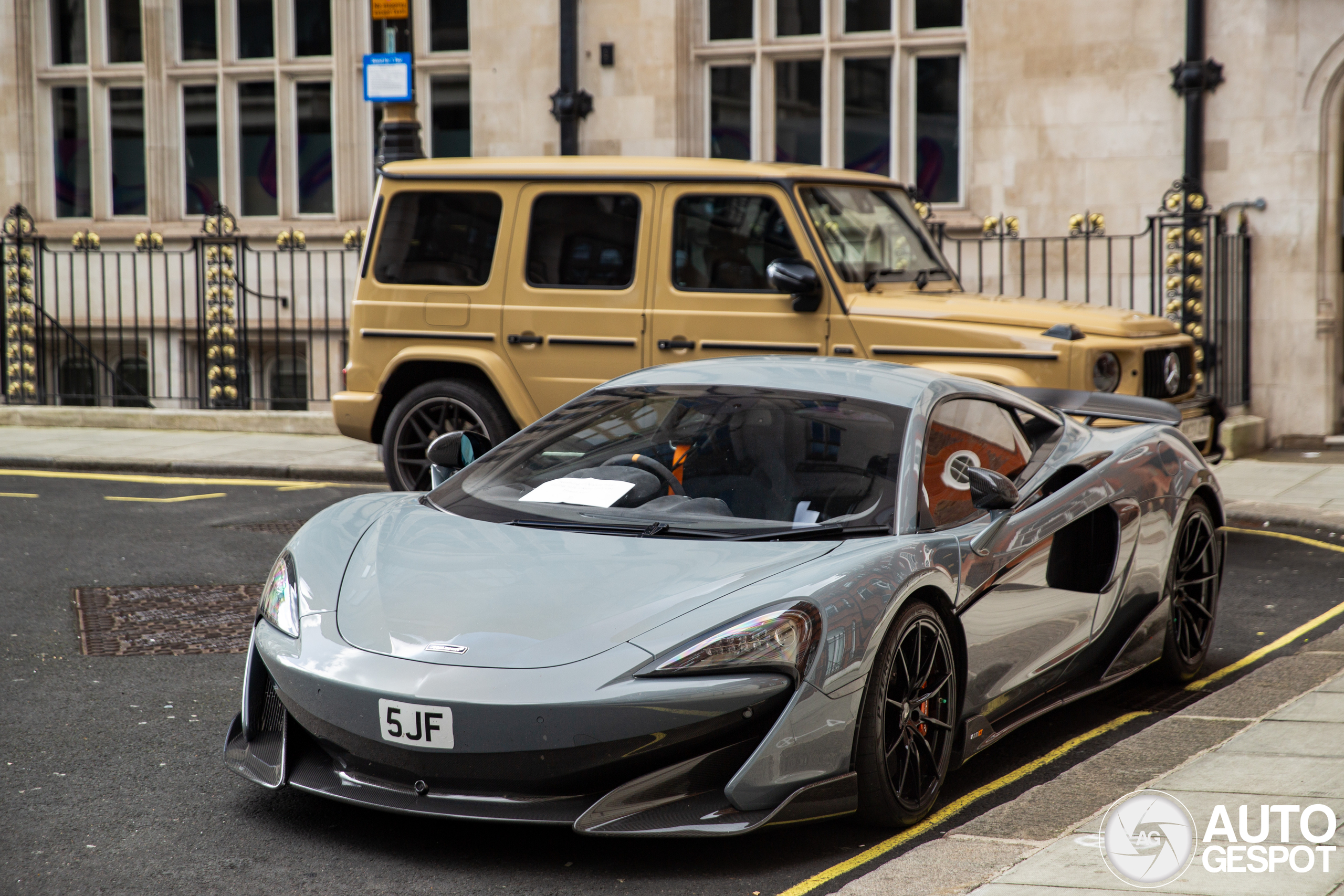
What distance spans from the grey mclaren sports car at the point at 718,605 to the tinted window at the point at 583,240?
12.9ft

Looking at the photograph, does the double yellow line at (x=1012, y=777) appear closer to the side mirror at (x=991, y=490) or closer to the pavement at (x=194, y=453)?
the side mirror at (x=991, y=490)

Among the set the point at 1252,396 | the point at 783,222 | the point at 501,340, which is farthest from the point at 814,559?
the point at 1252,396

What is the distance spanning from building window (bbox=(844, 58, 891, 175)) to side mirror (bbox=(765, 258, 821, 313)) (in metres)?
7.30

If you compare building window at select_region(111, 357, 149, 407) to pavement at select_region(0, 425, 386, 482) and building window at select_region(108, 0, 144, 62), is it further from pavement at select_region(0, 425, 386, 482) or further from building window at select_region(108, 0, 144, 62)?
building window at select_region(108, 0, 144, 62)

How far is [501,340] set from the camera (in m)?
9.60

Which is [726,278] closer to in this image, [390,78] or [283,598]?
[390,78]

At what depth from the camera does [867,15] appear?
15781 mm

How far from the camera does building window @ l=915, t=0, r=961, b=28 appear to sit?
1542 centimetres

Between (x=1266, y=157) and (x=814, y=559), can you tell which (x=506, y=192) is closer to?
(x=814, y=559)

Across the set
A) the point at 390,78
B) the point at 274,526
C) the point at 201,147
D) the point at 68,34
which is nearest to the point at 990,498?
the point at 274,526

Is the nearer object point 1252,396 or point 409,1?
point 409,1

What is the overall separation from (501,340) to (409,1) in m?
4.42

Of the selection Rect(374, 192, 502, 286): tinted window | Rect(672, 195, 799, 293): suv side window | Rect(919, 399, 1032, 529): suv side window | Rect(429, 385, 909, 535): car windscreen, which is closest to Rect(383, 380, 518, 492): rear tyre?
Rect(374, 192, 502, 286): tinted window

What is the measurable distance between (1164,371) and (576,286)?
3538mm
